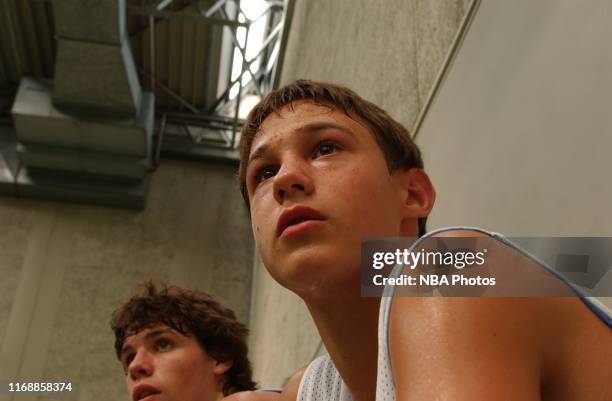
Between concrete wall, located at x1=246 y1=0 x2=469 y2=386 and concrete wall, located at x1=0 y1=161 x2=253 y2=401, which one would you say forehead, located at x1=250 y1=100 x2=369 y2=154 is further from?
concrete wall, located at x1=0 y1=161 x2=253 y2=401

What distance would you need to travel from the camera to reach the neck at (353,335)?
2.40 ft

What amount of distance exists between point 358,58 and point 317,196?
2044 millimetres

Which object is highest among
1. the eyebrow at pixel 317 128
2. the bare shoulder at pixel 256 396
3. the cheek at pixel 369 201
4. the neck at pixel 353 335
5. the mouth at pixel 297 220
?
the eyebrow at pixel 317 128

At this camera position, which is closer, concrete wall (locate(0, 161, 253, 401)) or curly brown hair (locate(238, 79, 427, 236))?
curly brown hair (locate(238, 79, 427, 236))

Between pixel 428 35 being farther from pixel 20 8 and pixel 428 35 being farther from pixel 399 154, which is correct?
pixel 20 8

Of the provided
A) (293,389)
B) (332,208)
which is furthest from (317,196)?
(293,389)

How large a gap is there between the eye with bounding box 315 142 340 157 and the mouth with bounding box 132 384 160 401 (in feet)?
3.32

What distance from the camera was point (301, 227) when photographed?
0.71 m

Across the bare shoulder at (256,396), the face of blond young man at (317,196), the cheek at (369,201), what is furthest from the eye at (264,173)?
the bare shoulder at (256,396)

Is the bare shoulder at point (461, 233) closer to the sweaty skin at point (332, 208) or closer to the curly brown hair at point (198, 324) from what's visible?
the sweaty skin at point (332, 208)

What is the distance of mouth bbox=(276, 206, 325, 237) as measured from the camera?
2.34 ft

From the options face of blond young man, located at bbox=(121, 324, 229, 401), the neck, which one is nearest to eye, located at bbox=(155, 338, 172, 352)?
face of blond young man, located at bbox=(121, 324, 229, 401)

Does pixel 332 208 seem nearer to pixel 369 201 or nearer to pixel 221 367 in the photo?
pixel 369 201

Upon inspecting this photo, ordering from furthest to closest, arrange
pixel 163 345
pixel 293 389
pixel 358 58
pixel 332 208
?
pixel 358 58 < pixel 163 345 < pixel 293 389 < pixel 332 208
